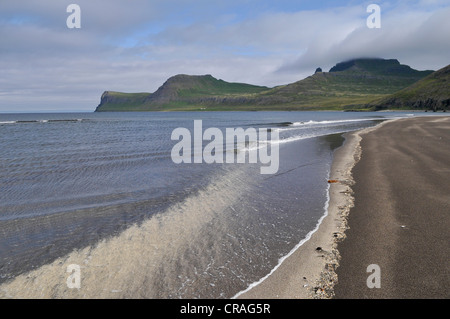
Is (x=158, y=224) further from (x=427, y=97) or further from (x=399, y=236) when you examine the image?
(x=427, y=97)

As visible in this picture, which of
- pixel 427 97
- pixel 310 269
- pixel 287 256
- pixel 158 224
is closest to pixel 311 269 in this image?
pixel 310 269

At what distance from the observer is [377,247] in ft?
23.7

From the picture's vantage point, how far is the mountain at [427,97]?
136875mm

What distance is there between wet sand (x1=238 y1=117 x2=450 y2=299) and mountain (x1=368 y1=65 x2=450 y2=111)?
15333cm

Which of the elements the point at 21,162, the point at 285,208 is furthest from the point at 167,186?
the point at 21,162

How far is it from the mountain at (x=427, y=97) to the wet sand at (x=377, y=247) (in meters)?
153

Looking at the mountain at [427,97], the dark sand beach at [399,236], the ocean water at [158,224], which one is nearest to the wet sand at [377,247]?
the dark sand beach at [399,236]

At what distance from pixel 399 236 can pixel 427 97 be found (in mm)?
Answer: 172438

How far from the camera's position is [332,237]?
8.14 meters

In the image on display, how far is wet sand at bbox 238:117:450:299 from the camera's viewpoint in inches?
223

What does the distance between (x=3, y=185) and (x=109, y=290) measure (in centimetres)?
1317
